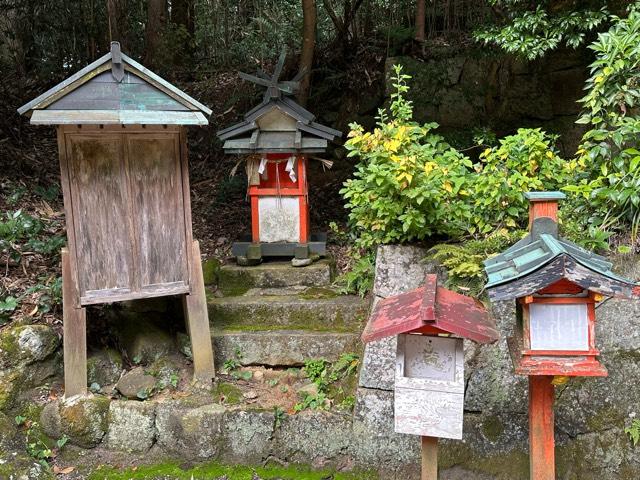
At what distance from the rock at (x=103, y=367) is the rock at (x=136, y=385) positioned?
13 cm

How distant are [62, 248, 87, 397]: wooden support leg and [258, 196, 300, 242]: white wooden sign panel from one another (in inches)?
88.3

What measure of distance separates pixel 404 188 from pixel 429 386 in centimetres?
206

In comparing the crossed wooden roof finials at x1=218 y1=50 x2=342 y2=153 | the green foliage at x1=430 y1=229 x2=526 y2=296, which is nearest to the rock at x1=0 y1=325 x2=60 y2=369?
the crossed wooden roof finials at x1=218 y1=50 x2=342 y2=153

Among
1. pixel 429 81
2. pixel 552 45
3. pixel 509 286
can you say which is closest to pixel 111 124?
pixel 509 286

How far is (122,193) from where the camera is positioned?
441cm

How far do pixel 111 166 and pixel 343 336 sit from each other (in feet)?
8.31

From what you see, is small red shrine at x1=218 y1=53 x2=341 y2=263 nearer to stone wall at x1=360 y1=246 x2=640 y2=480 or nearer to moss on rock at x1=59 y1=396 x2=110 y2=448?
moss on rock at x1=59 y1=396 x2=110 y2=448

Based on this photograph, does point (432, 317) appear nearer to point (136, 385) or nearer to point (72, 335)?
point (136, 385)

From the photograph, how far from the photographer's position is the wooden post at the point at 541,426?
304 centimetres

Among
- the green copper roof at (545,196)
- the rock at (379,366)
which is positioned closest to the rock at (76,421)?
the rock at (379,366)

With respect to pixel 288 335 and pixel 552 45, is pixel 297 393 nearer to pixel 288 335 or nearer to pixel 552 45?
pixel 288 335

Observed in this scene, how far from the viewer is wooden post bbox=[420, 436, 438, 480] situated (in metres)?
3.15

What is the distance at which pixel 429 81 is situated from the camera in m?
8.34

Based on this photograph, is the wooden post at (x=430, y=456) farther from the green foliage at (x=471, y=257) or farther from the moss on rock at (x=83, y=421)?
the moss on rock at (x=83, y=421)
